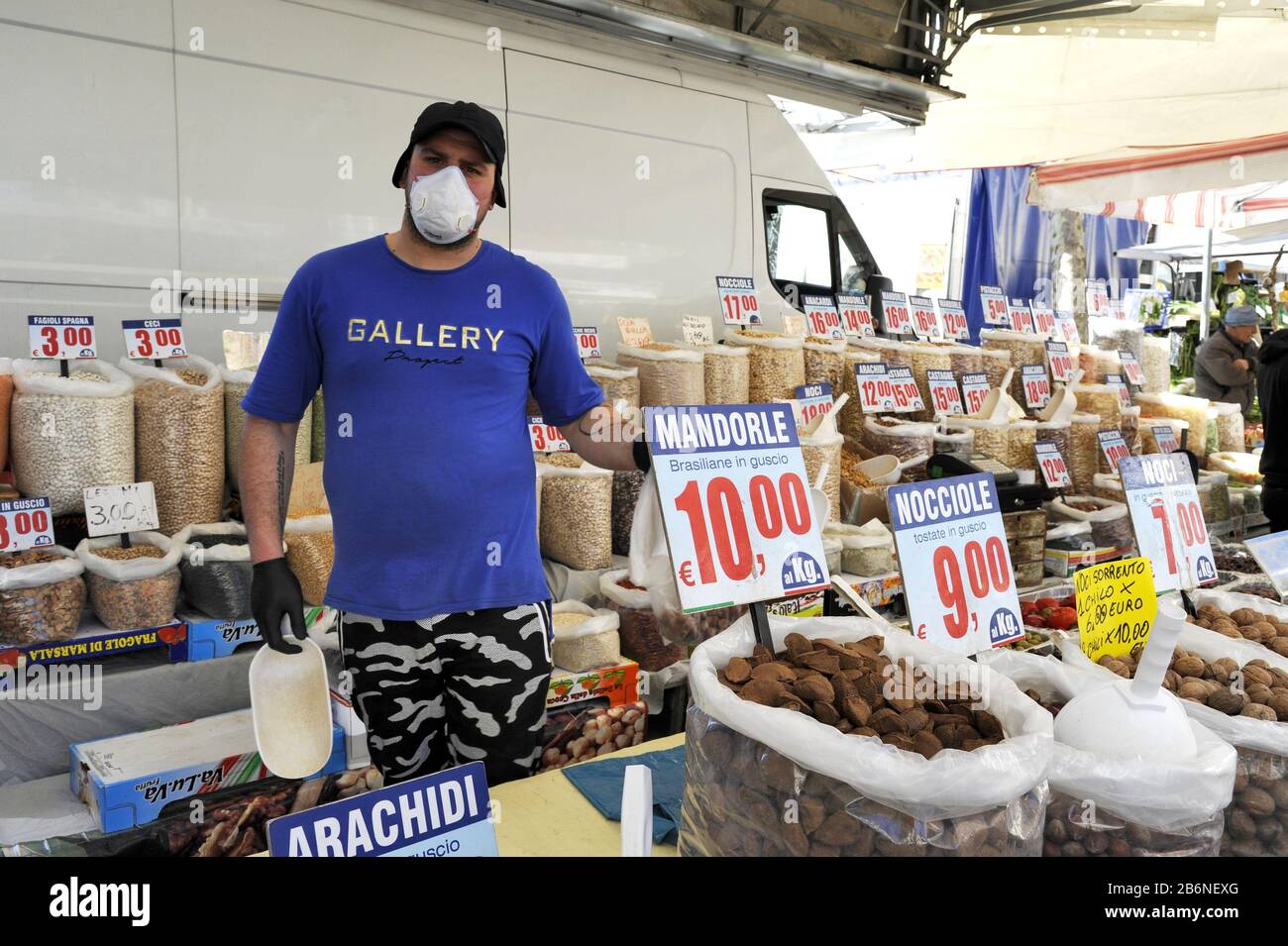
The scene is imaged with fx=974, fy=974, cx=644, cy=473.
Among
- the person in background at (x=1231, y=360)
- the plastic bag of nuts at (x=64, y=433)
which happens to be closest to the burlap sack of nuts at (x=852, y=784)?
the plastic bag of nuts at (x=64, y=433)

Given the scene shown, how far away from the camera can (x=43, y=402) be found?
87.0 inches

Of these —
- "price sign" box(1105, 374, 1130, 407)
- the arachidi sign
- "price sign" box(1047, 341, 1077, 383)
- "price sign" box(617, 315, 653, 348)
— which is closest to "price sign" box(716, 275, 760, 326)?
"price sign" box(617, 315, 653, 348)

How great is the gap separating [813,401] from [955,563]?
182 centimetres

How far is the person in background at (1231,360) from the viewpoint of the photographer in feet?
19.5

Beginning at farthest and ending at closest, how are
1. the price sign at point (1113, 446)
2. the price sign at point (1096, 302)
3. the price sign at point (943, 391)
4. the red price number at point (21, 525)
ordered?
the price sign at point (1096, 302) → the price sign at point (943, 391) → the price sign at point (1113, 446) → the red price number at point (21, 525)

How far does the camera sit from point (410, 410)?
148cm

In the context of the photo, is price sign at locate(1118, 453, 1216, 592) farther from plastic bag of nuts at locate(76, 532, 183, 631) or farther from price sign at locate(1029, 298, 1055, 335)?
price sign at locate(1029, 298, 1055, 335)

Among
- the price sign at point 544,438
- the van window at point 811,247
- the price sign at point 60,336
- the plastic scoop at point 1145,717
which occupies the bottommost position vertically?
the plastic scoop at point 1145,717

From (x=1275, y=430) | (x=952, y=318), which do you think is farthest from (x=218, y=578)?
(x=1275, y=430)

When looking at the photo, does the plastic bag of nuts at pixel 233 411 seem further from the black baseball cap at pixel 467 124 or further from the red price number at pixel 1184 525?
the red price number at pixel 1184 525

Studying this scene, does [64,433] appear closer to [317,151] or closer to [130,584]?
[130,584]

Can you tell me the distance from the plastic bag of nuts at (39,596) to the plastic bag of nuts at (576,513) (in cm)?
115

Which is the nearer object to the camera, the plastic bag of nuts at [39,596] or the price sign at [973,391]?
the plastic bag of nuts at [39,596]

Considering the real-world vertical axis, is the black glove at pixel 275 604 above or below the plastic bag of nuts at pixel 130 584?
above
